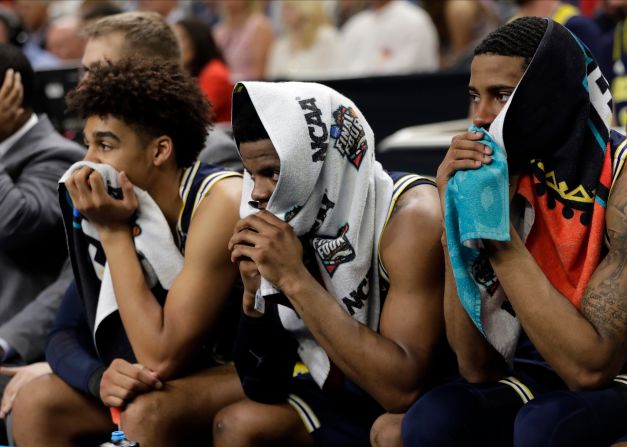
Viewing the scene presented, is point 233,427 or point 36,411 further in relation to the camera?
point 36,411

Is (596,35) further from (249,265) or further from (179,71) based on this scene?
(249,265)

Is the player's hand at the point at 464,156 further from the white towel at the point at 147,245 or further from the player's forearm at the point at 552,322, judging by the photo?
the white towel at the point at 147,245

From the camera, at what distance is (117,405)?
2863 millimetres

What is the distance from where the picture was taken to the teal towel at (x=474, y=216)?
90.7 inches

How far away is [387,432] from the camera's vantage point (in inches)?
97.8

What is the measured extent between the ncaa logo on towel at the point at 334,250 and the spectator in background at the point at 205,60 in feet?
9.61

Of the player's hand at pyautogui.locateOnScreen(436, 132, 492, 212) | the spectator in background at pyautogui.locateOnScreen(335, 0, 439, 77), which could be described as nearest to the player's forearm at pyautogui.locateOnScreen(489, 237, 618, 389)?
the player's hand at pyautogui.locateOnScreen(436, 132, 492, 212)

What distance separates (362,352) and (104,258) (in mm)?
948

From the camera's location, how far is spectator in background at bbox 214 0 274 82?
8.16 metres

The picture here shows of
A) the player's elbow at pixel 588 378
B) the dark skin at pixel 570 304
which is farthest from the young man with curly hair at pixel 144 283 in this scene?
the player's elbow at pixel 588 378

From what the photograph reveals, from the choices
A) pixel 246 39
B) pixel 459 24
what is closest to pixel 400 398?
pixel 459 24

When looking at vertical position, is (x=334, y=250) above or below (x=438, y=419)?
above

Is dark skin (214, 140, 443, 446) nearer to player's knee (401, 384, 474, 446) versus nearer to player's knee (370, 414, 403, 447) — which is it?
player's knee (370, 414, 403, 447)

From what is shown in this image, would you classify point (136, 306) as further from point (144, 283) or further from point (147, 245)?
point (147, 245)
